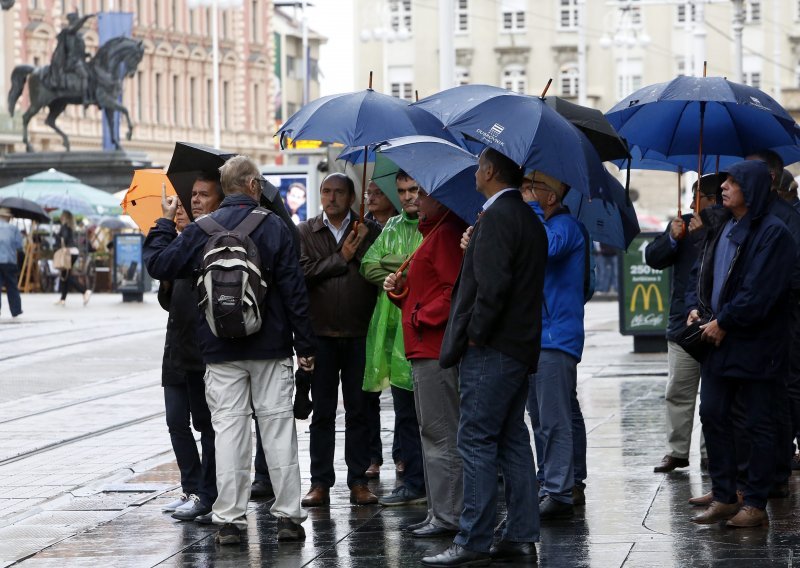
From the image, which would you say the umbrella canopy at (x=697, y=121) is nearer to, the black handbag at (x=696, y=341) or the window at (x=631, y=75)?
the black handbag at (x=696, y=341)

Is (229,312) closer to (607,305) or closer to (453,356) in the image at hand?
(453,356)

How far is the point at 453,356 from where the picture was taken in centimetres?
824

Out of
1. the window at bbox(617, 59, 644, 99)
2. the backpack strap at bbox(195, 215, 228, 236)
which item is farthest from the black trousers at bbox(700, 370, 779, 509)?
the window at bbox(617, 59, 644, 99)

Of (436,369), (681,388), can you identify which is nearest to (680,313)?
(681,388)

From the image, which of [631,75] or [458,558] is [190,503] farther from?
[631,75]

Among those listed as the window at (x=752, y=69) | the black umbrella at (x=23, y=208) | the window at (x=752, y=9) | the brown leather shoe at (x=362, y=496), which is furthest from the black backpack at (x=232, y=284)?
the window at (x=752, y=9)

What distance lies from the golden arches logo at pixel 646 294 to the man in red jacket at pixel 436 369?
1255 cm

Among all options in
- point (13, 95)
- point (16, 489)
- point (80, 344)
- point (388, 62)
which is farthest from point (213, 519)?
point (388, 62)

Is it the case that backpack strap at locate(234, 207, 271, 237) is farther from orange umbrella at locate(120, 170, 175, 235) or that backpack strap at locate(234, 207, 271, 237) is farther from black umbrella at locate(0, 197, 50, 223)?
black umbrella at locate(0, 197, 50, 223)

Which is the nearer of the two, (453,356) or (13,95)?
(453,356)

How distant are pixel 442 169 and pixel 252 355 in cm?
129

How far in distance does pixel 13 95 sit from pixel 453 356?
4812cm

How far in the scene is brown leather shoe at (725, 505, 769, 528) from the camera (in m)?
→ 8.99

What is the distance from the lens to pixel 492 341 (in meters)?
8.20
